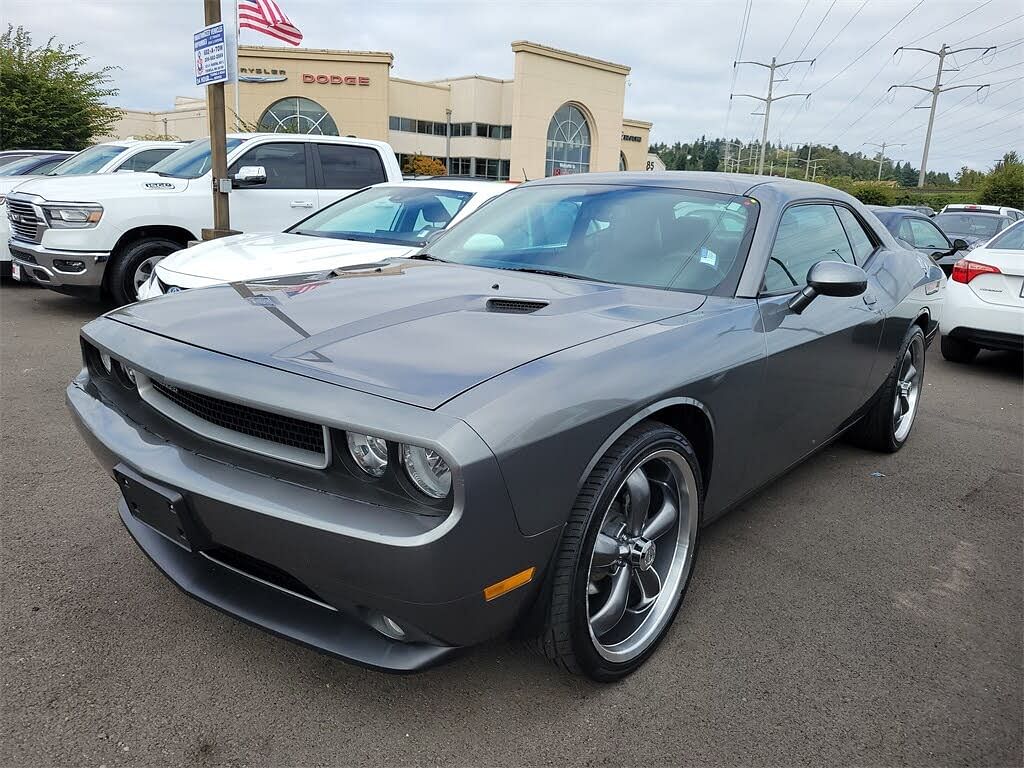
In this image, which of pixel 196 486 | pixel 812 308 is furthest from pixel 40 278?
pixel 812 308

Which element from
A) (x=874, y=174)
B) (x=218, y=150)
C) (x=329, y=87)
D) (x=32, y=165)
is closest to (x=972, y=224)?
(x=218, y=150)

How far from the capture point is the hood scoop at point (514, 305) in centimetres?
245

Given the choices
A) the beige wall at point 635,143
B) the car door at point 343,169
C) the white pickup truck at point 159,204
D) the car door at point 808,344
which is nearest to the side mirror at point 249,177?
the white pickup truck at point 159,204

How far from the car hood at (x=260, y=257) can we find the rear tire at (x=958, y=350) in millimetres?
5234

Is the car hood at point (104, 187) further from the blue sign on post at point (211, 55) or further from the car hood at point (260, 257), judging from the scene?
the car hood at point (260, 257)

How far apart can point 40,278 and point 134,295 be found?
2.83ft

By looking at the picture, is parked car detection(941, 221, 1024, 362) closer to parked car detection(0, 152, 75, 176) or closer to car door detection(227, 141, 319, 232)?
car door detection(227, 141, 319, 232)

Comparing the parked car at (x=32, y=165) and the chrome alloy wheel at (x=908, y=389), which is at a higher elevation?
the parked car at (x=32, y=165)

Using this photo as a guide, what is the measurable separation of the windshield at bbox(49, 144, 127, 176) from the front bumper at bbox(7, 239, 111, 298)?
3.56 meters

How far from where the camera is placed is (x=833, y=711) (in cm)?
222

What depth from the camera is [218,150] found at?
23.6 feet

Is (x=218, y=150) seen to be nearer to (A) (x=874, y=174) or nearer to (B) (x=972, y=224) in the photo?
(B) (x=972, y=224)

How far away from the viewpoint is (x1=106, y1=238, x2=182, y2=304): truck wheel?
7.20m

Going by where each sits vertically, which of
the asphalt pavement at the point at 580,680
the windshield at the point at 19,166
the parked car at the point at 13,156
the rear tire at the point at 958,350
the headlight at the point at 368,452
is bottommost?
the asphalt pavement at the point at 580,680
